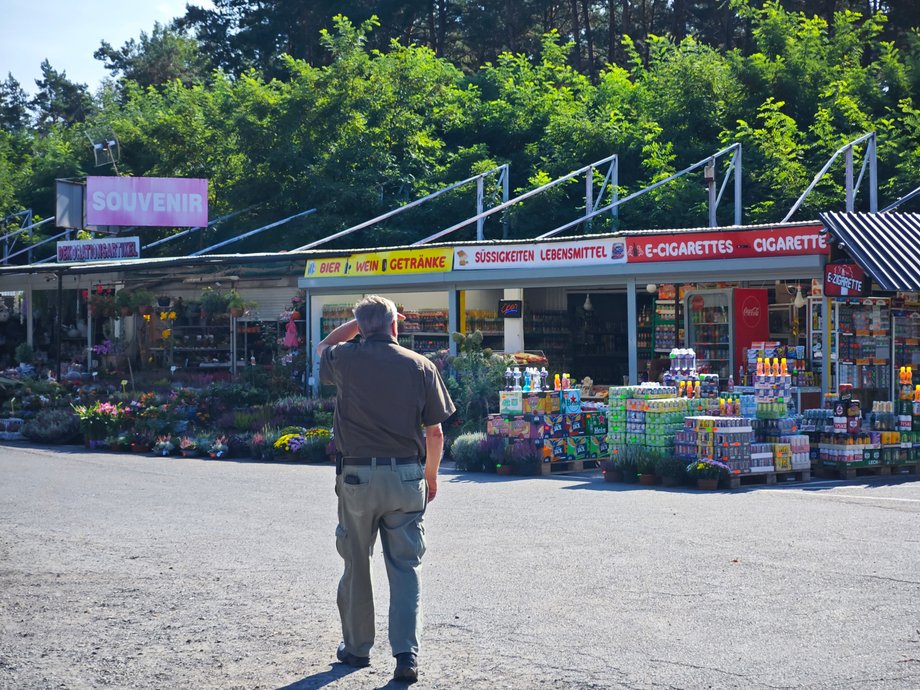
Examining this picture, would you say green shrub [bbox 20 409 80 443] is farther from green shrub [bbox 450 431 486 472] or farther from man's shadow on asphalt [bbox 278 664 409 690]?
man's shadow on asphalt [bbox 278 664 409 690]

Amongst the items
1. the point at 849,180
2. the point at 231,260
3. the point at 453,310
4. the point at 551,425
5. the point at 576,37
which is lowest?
A: the point at 551,425

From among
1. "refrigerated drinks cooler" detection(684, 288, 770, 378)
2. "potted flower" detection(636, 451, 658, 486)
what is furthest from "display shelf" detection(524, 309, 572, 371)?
"potted flower" detection(636, 451, 658, 486)

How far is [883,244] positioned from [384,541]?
528 inches

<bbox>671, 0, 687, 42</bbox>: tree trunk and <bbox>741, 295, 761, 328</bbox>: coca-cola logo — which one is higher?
<bbox>671, 0, 687, 42</bbox>: tree trunk

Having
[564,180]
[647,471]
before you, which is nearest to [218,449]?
[647,471]

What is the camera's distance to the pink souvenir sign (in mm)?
35812

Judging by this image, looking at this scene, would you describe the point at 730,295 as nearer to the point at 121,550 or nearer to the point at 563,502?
the point at 563,502

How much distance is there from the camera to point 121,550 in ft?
31.0

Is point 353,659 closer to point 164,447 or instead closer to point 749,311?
point 164,447

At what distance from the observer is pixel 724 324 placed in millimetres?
20984

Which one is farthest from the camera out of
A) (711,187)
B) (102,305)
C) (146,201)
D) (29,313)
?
(146,201)

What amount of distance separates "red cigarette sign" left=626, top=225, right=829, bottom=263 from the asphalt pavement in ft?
20.9

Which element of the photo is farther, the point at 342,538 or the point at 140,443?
the point at 140,443

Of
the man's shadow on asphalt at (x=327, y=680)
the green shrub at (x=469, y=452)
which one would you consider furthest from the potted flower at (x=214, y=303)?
the man's shadow on asphalt at (x=327, y=680)
